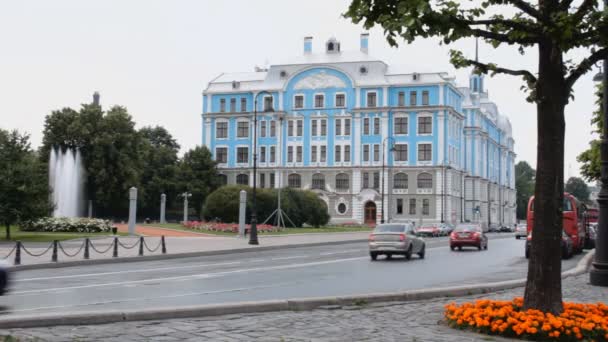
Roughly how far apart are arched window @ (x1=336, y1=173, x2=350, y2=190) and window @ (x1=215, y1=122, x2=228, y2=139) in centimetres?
1703

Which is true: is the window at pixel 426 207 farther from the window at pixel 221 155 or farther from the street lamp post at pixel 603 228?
the street lamp post at pixel 603 228

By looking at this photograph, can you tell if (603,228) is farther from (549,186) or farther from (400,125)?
(400,125)

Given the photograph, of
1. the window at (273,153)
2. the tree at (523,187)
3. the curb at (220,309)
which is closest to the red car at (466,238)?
the curb at (220,309)

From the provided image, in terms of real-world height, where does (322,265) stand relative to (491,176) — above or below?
below

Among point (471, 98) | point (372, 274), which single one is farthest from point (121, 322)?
point (471, 98)

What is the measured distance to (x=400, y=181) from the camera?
9294 cm

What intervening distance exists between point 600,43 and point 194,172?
282 feet

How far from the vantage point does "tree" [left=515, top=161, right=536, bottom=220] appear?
552 ft

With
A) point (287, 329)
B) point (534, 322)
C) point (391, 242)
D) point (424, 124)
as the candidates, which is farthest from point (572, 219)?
point (424, 124)

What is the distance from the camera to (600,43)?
10508 millimetres

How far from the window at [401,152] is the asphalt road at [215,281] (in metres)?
64.6

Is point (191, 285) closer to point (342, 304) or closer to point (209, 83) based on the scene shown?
point (342, 304)

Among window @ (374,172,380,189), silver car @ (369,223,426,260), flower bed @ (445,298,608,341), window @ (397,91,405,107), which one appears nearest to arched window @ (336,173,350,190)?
window @ (374,172,380,189)

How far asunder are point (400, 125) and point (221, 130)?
24841mm
